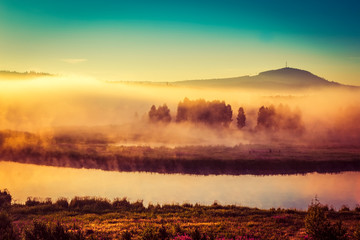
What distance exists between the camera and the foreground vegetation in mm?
19578

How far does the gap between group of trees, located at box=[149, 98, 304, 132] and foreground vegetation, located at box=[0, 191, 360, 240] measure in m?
78.8

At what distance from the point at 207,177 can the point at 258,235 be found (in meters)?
27.8

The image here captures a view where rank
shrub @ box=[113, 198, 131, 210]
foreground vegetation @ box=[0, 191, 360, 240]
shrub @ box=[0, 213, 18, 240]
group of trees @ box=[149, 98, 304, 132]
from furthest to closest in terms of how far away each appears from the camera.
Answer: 1. group of trees @ box=[149, 98, 304, 132]
2. shrub @ box=[113, 198, 131, 210]
3. shrub @ box=[0, 213, 18, 240]
4. foreground vegetation @ box=[0, 191, 360, 240]

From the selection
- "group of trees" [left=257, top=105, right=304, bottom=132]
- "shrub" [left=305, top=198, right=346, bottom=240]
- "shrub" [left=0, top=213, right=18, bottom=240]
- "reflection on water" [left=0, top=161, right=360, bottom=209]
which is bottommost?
"reflection on water" [left=0, top=161, right=360, bottom=209]

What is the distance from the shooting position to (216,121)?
11462 centimetres

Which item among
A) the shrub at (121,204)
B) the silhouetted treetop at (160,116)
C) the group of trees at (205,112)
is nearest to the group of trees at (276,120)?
the group of trees at (205,112)

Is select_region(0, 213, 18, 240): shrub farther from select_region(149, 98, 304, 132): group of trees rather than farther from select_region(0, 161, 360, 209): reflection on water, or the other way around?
select_region(149, 98, 304, 132): group of trees

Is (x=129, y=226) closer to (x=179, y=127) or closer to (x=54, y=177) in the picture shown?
(x=54, y=177)

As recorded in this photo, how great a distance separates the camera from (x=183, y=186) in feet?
143

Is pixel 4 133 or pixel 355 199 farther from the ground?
pixel 4 133

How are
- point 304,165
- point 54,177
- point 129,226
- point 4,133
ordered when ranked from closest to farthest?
point 129,226 → point 54,177 → point 304,165 → point 4,133

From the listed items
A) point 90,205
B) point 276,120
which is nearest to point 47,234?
point 90,205

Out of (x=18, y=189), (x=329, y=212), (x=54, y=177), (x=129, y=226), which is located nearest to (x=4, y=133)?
(x=54, y=177)

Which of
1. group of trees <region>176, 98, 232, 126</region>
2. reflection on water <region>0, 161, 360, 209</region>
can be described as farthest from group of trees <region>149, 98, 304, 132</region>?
reflection on water <region>0, 161, 360, 209</region>
